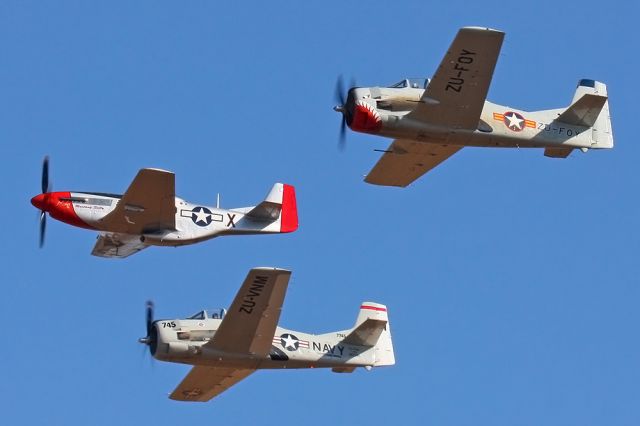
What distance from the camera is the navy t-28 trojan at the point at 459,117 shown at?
47219 millimetres

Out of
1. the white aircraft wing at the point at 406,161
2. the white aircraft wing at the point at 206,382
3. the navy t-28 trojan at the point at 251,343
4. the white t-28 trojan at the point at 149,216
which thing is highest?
the white aircraft wing at the point at 406,161

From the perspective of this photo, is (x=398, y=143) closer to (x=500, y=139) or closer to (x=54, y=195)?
(x=500, y=139)

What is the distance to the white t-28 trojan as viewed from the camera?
50.9m

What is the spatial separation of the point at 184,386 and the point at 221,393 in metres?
1.20

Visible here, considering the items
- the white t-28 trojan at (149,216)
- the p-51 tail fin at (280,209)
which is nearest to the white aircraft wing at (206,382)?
the white t-28 trojan at (149,216)

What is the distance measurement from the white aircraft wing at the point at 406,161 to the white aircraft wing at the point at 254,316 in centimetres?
656

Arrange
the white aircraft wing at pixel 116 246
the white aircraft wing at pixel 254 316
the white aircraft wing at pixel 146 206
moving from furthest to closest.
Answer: the white aircraft wing at pixel 116 246 < the white aircraft wing at pixel 146 206 < the white aircraft wing at pixel 254 316

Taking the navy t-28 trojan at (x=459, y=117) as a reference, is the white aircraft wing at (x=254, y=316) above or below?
below

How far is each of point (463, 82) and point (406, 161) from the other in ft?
18.3

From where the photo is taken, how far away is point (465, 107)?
4819 centimetres

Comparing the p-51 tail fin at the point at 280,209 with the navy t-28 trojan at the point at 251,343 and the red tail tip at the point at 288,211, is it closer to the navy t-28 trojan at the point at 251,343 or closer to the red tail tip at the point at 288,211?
the red tail tip at the point at 288,211

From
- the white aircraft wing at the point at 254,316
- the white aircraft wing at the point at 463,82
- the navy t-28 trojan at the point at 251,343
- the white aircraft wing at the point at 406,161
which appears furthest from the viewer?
the white aircraft wing at the point at 406,161

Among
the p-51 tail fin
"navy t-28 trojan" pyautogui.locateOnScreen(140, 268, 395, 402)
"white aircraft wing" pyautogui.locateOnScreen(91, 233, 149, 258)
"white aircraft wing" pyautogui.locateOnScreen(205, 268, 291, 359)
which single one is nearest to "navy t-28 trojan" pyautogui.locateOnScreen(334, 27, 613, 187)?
the p-51 tail fin

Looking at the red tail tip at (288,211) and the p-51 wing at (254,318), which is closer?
the p-51 wing at (254,318)
